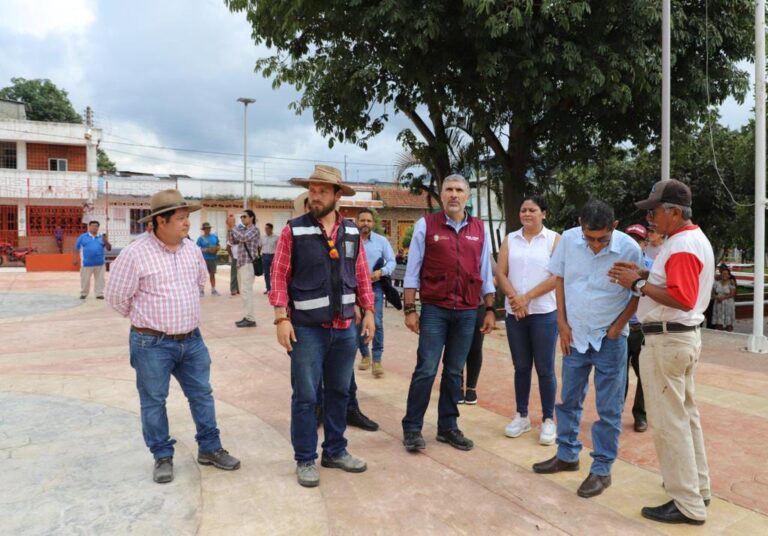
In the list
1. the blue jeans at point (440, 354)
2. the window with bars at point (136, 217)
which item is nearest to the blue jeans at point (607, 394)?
the blue jeans at point (440, 354)

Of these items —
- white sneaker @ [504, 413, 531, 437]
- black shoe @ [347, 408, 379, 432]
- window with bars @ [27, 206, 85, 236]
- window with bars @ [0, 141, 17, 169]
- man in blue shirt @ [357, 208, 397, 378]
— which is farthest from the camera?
window with bars @ [0, 141, 17, 169]

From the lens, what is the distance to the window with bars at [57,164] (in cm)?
3231

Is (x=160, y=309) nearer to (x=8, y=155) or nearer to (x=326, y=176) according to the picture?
(x=326, y=176)

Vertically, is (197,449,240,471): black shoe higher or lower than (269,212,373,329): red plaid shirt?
lower

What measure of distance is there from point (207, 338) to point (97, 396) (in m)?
3.15

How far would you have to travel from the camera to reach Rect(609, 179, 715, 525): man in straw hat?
3.08 m

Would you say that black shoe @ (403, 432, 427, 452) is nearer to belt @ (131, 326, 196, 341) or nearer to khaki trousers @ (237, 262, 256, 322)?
belt @ (131, 326, 196, 341)

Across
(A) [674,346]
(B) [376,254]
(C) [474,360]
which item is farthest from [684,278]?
(B) [376,254]

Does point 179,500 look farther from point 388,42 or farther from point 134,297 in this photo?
point 388,42

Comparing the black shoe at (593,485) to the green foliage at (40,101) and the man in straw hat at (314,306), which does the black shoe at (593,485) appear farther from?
the green foliage at (40,101)

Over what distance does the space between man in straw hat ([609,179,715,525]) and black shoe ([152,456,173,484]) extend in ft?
9.00

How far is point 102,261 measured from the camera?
44.8 ft

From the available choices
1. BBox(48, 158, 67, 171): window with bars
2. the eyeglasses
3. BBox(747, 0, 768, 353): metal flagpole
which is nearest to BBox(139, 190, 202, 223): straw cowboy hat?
the eyeglasses

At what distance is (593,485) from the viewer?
139 inches
